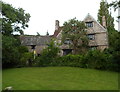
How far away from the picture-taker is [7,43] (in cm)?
2523

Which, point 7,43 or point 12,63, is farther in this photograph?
point 12,63

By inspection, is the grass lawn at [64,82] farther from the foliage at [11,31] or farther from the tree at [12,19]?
the tree at [12,19]

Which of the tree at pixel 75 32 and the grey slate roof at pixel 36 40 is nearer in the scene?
the tree at pixel 75 32

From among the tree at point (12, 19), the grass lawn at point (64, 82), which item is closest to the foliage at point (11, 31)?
the tree at point (12, 19)

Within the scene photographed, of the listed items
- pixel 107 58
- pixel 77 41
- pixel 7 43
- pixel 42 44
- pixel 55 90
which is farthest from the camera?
pixel 42 44

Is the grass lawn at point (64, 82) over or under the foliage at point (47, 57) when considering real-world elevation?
under

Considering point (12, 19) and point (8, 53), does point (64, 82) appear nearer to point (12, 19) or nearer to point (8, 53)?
Answer: point (8, 53)

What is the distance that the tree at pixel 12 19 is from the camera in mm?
31650

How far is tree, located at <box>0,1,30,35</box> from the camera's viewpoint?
3165 cm

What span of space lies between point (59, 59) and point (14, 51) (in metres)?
7.78

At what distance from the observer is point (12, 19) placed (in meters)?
33.5

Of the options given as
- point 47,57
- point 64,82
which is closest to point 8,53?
point 47,57

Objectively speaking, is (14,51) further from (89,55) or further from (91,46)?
(91,46)

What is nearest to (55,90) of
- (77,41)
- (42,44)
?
(77,41)
